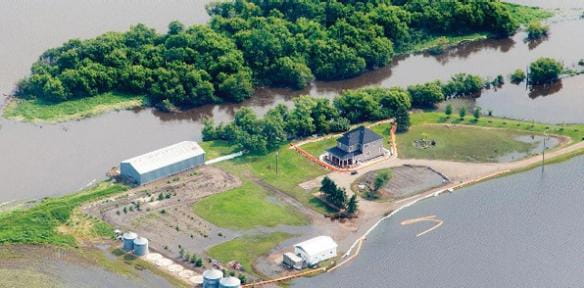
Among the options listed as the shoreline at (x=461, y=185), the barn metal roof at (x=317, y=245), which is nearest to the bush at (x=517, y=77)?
the shoreline at (x=461, y=185)

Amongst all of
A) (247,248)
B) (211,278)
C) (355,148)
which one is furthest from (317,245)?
(355,148)

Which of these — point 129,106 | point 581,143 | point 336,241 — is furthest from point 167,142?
point 581,143

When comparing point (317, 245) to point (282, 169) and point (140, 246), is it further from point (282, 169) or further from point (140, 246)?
point (282, 169)

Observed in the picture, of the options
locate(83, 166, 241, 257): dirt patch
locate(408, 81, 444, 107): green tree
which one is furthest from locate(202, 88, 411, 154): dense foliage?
locate(83, 166, 241, 257): dirt patch

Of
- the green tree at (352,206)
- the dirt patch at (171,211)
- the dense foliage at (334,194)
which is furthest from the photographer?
the dense foliage at (334,194)

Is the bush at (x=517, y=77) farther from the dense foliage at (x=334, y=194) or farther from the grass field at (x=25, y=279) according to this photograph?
the grass field at (x=25, y=279)

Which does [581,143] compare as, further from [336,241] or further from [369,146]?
[336,241]

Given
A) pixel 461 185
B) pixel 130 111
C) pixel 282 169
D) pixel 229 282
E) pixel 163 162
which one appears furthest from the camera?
pixel 130 111
